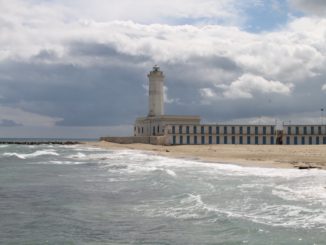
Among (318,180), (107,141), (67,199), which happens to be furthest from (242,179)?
(107,141)

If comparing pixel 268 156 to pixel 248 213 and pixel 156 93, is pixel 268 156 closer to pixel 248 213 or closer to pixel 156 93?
pixel 248 213

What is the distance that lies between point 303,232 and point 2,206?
9666 mm

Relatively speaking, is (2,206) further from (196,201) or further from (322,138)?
(322,138)

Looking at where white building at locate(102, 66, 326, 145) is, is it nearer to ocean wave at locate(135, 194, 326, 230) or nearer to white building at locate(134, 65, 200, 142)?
white building at locate(134, 65, 200, 142)

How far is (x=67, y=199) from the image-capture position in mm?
18547

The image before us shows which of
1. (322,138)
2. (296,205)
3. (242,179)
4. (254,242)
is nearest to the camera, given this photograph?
(254,242)

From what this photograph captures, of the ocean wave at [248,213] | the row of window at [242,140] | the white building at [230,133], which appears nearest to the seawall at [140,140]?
the white building at [230,133]

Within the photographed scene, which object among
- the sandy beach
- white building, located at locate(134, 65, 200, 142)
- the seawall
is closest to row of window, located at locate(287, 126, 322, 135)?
white building, located at locate(134, 65, 200, 142)

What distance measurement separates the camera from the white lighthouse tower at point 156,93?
90375mm

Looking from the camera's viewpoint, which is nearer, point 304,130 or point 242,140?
point 304,130

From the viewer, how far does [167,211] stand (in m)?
15.7

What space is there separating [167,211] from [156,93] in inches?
2988

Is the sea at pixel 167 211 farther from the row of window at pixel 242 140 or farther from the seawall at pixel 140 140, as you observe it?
the seawall at pixel 140 140

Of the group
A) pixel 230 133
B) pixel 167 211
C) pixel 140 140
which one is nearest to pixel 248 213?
pixel 167 211
